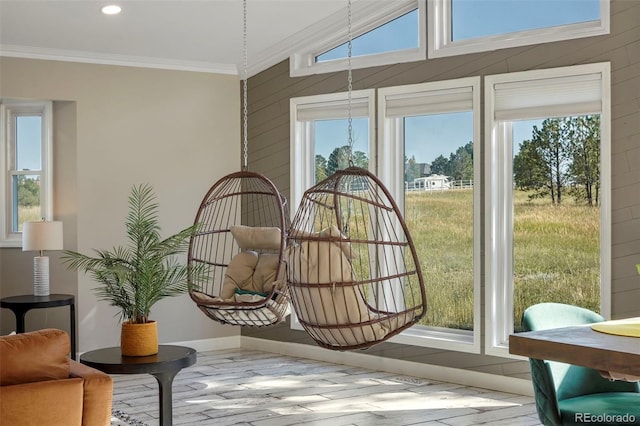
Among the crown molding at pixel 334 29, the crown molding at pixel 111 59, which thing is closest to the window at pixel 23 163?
the crown molding at pixel 111 59

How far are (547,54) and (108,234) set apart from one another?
3.89 meters

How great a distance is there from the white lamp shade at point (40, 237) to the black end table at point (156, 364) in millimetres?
2073

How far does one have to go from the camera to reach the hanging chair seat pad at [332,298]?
428cm

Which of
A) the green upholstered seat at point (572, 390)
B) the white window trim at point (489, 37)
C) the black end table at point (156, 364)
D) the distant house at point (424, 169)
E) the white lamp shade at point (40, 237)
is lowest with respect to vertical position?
the black end table at point (156, 364)

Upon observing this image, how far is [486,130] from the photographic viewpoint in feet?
19.4

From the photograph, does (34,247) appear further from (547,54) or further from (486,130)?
(547,54)

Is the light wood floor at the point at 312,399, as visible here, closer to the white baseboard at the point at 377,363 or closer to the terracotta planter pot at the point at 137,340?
the white baseboard at the point at 377,363

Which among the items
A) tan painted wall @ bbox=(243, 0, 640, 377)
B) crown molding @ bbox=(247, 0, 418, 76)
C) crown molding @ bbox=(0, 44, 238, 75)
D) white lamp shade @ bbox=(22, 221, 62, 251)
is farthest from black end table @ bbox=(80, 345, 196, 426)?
crown molding @ bbox=(247, 0, 418, 76)

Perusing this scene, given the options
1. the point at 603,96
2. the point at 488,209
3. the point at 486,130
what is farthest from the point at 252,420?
the point at 603,96

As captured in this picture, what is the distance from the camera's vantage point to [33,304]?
6242mm

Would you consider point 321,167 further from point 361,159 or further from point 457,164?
point 457,164

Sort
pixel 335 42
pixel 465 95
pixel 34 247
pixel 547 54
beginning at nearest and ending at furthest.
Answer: pixel 547 54
pixel 465 95
pixel 34 247
pixel 335 42

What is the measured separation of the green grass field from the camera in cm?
560

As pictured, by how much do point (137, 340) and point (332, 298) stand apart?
115 centimetres
